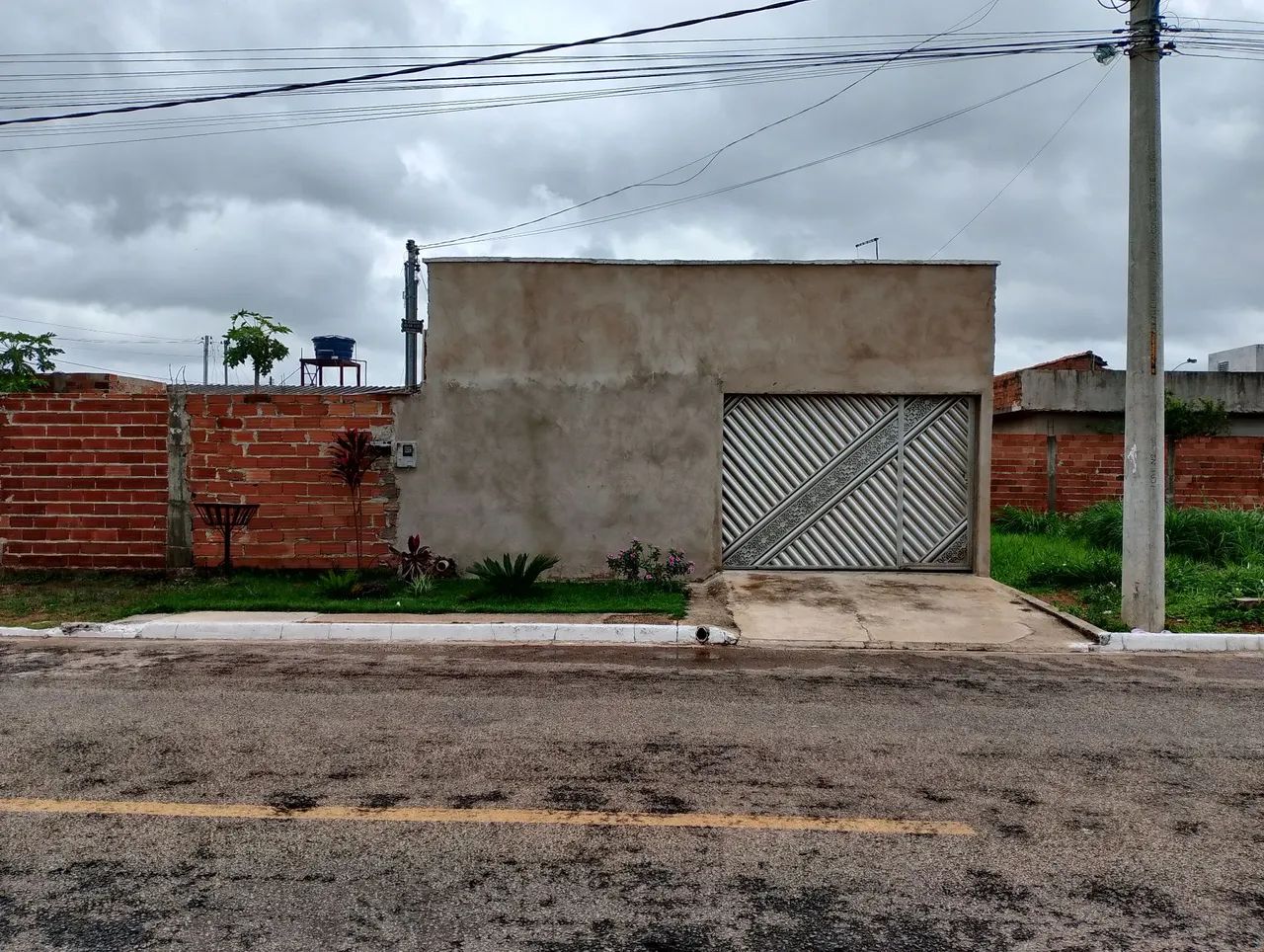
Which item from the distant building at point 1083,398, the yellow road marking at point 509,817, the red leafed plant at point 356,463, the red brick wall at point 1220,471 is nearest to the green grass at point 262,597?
the red leafed plant at point 356,463

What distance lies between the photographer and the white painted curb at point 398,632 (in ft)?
29.0

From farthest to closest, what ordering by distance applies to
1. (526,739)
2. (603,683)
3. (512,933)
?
(603,683), (526,739), (512,933)

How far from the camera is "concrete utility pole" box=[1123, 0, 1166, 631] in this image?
8.95m

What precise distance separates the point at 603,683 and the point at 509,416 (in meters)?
5.66

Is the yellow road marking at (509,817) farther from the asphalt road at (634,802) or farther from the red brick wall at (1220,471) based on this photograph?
the red brick wall at (1220,471)

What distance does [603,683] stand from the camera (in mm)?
6887

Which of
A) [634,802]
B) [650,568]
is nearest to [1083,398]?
[650,568]

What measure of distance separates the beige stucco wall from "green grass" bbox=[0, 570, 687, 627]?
1.17 metres

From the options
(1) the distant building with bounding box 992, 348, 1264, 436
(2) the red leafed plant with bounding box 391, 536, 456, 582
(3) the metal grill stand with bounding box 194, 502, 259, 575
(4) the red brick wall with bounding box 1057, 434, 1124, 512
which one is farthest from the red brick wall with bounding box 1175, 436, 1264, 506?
(3) the metal grill stand with bounding box 194, 502, 259, 575

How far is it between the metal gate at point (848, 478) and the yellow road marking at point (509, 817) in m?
7.93

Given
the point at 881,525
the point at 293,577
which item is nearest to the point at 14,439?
the point at 293,577

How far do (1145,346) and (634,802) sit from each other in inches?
287

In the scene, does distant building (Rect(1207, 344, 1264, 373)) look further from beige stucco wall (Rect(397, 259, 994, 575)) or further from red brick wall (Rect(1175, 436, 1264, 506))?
beige stucco wall (Rect(397, 259, 994, 575))

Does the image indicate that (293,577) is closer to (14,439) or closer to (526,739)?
(14,439)
